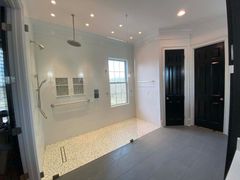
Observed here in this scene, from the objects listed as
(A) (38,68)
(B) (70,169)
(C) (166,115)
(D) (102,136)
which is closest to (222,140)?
(C) (166,115)

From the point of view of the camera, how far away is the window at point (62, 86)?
3.34 meters

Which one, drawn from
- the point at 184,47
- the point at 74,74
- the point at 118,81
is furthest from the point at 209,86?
the point at 74,74

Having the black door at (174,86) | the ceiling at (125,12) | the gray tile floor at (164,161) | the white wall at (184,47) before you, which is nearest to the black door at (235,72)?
the gray tile floor at (164,161)

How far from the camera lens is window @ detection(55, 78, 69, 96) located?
334 centimetres

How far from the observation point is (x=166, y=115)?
4.22 m

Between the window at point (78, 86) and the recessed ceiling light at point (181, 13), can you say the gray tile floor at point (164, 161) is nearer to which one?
the window at point (78, 86)

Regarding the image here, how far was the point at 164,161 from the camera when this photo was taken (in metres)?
2.39

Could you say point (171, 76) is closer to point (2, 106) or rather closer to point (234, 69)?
point (234, 69)

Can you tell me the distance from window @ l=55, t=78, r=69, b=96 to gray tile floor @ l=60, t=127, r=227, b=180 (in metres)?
1.80

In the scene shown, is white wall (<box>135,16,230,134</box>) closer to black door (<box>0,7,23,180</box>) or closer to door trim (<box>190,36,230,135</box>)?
door trim (<box>190,36,230,135</box>)

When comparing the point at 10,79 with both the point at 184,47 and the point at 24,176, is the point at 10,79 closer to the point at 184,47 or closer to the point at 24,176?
the point at 24,176

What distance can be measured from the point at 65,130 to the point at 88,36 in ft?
8.44

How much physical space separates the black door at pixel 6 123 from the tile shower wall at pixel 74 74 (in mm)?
1440

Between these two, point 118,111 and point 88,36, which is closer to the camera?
point 88,36
